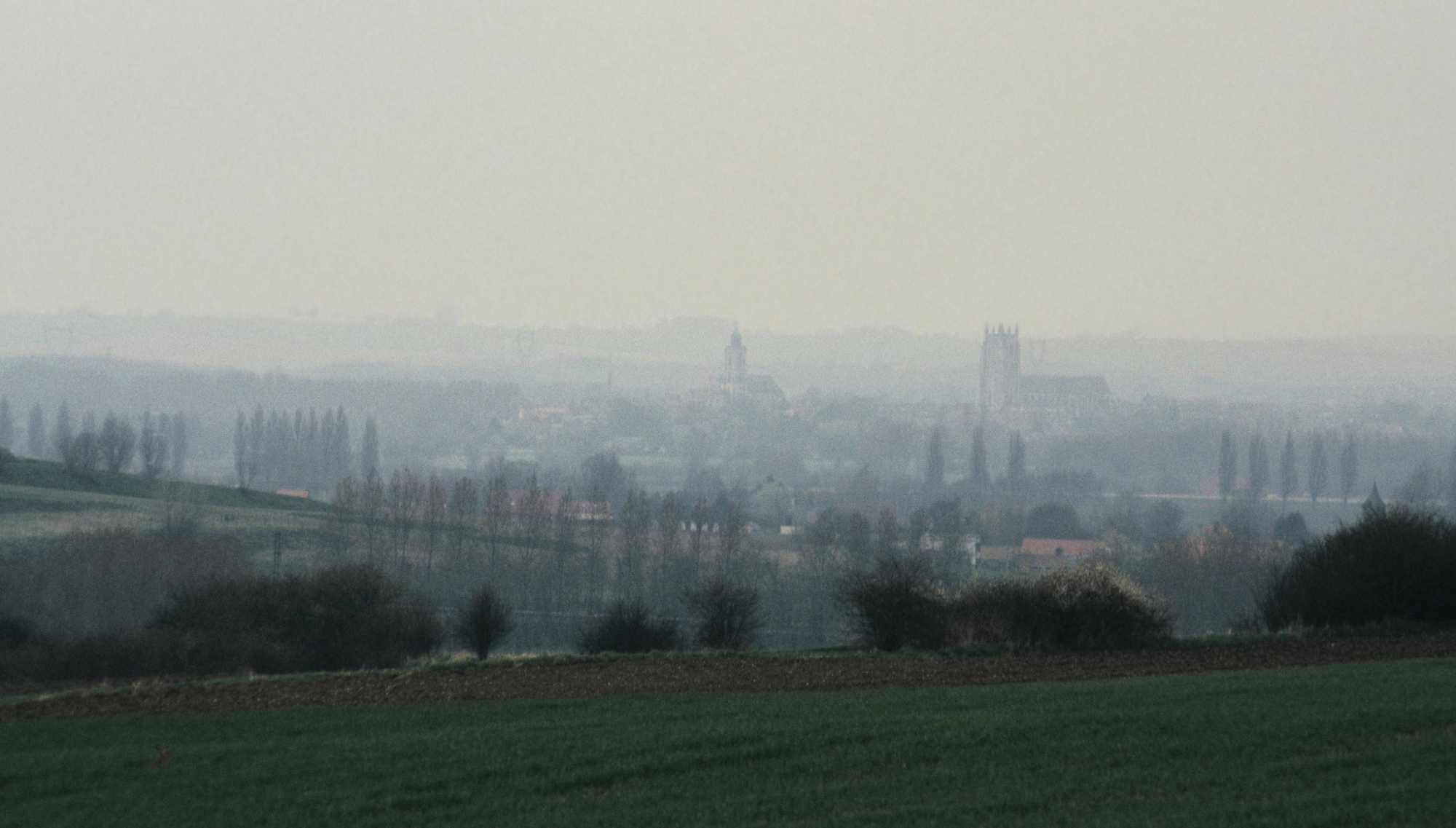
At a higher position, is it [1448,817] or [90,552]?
[1448,817]

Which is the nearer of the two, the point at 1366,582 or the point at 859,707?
the point at 859,707

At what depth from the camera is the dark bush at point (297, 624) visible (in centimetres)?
2615

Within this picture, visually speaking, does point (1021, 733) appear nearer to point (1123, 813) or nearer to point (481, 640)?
point (1123, 813)

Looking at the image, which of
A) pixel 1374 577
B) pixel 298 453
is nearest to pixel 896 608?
pixel 1374 577

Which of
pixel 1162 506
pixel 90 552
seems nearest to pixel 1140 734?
pixel 90 552

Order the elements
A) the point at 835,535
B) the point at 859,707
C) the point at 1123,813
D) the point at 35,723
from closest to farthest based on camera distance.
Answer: the point at 1123,813 < the point at 859,707 < the point at 35,723 < the point at 835,535

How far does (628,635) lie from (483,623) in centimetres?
316

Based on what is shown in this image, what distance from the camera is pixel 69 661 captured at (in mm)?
25797

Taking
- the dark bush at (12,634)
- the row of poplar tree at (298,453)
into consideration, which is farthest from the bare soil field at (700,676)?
the row of poplar tree at (298,453)

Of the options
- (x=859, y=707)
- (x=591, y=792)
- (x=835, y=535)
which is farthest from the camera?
(x=835, y=535)

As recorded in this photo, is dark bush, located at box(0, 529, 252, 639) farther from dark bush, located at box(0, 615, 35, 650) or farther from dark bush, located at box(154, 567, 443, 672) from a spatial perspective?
dark bush, located at box(154, 567, 443, 672)

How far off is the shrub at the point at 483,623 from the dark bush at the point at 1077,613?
10.6m

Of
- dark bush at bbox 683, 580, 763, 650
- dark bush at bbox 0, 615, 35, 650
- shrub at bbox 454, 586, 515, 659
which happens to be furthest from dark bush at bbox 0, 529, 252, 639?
dark bush at bbox 683, 580, 763, 650

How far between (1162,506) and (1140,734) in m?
128
